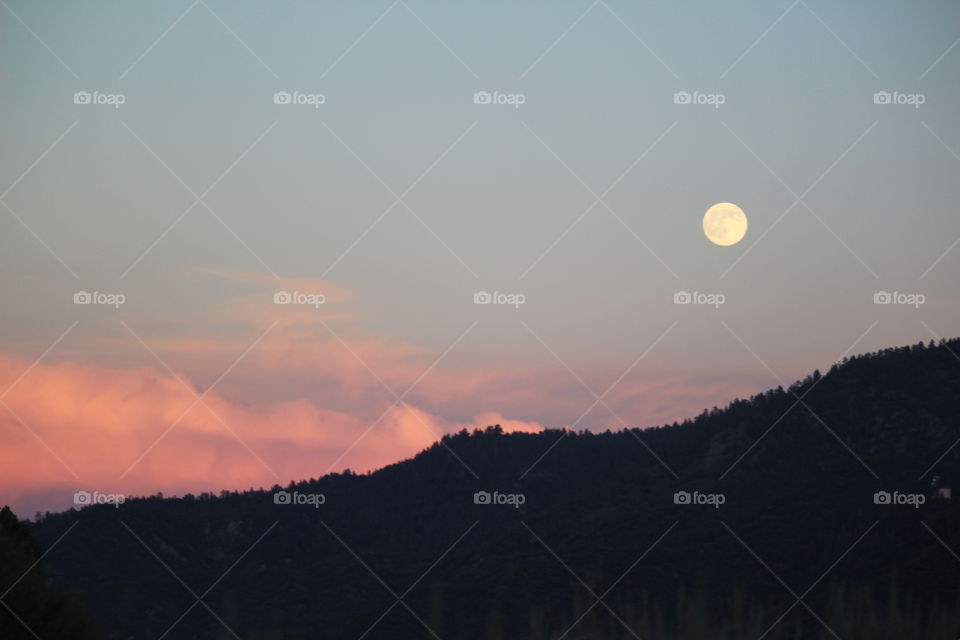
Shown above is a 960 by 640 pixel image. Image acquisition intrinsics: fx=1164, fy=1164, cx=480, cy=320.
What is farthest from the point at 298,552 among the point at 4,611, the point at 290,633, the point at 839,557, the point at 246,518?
the point at 290,633

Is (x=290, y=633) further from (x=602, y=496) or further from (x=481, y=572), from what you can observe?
(x=602, y=496)

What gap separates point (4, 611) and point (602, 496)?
160 ft

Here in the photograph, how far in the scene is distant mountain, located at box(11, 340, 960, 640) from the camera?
41.6m

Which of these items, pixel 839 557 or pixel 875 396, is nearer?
pixel 839 557

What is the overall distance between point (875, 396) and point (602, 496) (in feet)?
51.1

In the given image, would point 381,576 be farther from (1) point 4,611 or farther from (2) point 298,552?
(1) point 4,611

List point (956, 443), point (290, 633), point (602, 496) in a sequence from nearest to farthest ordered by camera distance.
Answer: point (290, 633) → point (956, 443) → point (602, 496)

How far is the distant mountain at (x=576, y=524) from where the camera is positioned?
41594mm

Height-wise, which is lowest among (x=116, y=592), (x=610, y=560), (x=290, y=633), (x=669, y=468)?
(x=290, y=633)

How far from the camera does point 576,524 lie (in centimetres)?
5653

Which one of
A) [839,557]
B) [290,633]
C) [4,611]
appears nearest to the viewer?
[290,633]

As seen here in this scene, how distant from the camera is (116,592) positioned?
45.2 metres

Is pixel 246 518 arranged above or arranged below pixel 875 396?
below

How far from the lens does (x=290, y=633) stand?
8.38m
